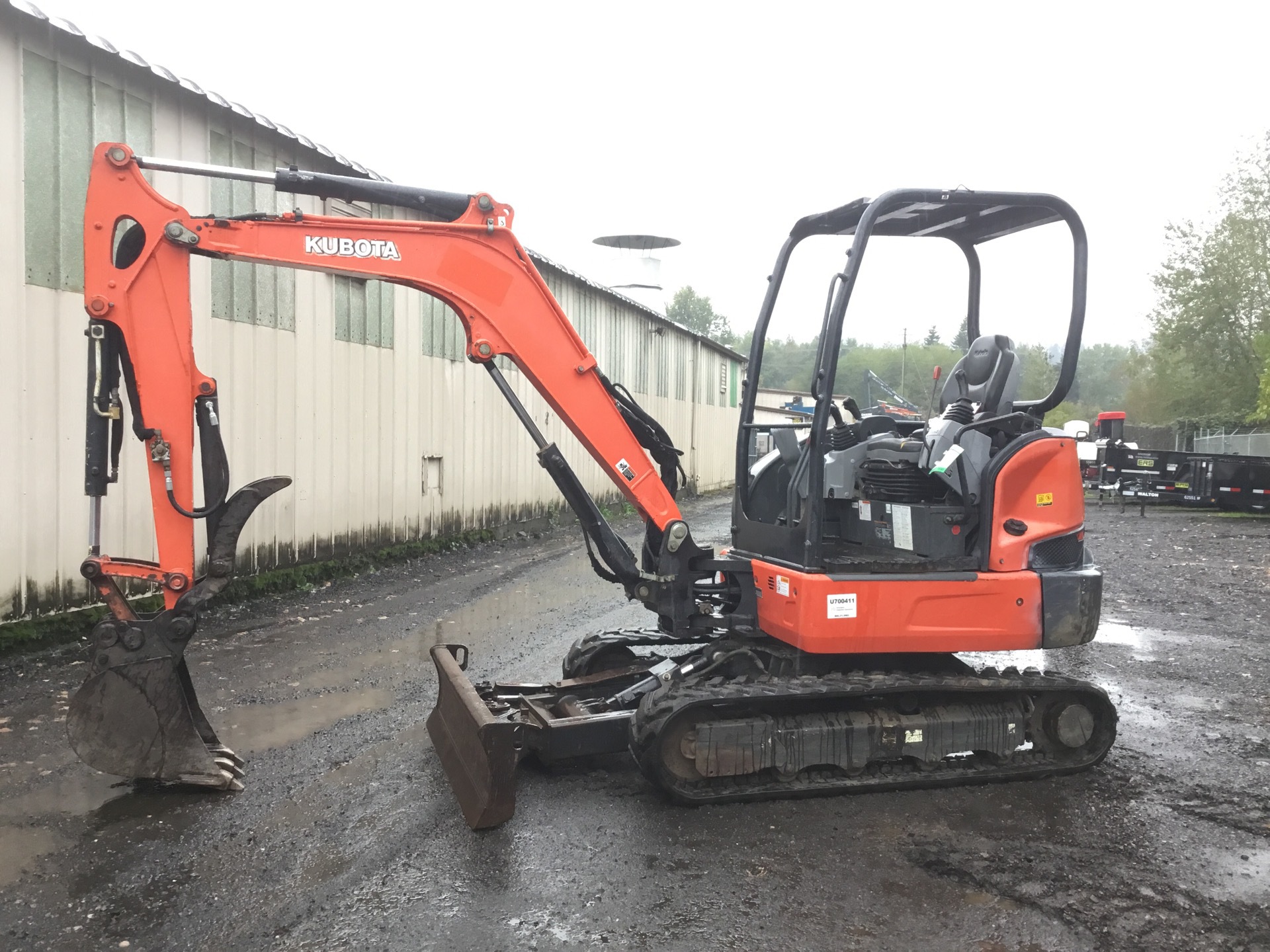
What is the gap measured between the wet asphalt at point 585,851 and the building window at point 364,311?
5.44 meters

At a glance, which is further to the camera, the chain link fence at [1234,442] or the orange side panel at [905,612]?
the chain link fence at [1234,442]

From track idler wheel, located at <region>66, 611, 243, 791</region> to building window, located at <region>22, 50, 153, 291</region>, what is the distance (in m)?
4.25

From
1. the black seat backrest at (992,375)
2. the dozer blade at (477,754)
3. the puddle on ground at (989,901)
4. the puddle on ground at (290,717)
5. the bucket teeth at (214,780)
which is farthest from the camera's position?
the puddle on ground at (290,717)

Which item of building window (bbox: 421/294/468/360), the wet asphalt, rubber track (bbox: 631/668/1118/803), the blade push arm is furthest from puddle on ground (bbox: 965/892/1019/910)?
building window (bbox: 421/294/468/360)

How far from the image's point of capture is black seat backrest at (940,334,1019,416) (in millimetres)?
5098

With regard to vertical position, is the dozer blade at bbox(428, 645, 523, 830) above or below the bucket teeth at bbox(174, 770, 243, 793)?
above

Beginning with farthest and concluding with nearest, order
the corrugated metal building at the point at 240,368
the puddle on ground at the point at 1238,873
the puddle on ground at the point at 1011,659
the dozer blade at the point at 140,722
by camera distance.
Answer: the puddle on ground at the point at 1011,659, the corrugated metal building at the point at 240,368, the dozer blade at the point at 140,722, the puddle on ground at the point at 1238,873

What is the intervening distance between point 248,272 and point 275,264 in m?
5.36

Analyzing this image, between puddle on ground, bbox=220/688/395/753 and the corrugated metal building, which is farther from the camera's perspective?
the corrugated metal building

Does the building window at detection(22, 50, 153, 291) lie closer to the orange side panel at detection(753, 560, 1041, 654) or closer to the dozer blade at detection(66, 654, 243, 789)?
the dozer blade at detection(66, 654, 243, 789)

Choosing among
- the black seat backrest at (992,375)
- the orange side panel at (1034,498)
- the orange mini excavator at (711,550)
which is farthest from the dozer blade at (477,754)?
the black seat backrest at (992,375)

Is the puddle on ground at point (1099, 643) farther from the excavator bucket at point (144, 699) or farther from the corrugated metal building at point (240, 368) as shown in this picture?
the corrugated metal building at point (240, 368)

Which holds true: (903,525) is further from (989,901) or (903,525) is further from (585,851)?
(585,851)

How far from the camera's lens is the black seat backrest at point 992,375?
5.10 meters
